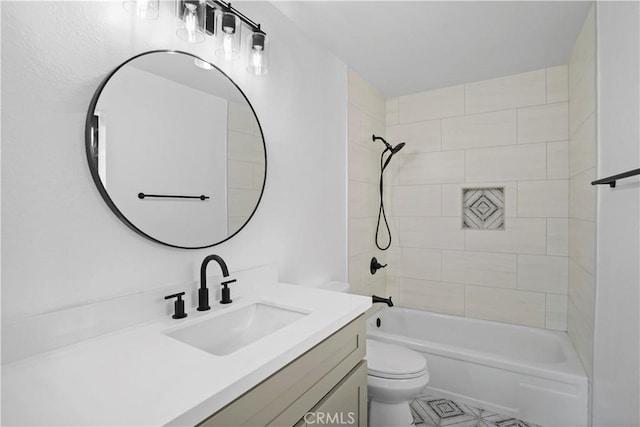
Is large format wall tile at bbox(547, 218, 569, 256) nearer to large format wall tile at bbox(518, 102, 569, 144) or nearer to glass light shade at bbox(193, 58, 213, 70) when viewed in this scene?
large format wall tile at bbox(518, 102, 569, 144)

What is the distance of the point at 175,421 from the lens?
2.01ft

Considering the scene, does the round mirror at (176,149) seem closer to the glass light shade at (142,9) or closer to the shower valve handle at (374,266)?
the glass light shade at (142,9)

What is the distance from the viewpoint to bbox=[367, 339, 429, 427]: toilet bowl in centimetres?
170

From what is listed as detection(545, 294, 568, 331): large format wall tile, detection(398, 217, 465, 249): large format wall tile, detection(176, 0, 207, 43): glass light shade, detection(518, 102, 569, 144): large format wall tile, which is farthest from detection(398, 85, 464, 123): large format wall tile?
detection(176, 0, 207, 43): glass light shade

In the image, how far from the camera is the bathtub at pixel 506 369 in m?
1.88

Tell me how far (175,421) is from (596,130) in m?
2.17

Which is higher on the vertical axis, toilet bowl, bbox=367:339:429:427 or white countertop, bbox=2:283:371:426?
white countertop, bbox=2:283:371:426

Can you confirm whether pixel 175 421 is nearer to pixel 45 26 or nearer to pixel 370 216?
pixel 45 26

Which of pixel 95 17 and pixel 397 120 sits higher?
pixel 397 120

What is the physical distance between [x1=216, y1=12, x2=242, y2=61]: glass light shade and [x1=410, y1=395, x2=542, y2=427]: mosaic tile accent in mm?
2267

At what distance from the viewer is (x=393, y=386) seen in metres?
1.69

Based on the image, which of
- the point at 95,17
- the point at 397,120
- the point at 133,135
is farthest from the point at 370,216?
the point at 95,17

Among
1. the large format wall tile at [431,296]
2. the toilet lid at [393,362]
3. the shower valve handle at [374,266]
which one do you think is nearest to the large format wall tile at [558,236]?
the large format wall tile at [431,296]

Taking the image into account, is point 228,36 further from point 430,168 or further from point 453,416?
point 453,416
